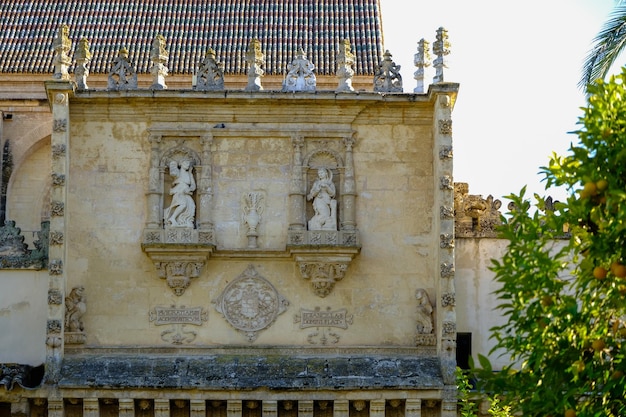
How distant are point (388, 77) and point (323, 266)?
326cm

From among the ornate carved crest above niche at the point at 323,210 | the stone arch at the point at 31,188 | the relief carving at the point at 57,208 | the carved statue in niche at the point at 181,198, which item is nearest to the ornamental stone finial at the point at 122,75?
the carved statue in niche at the point at 181,198

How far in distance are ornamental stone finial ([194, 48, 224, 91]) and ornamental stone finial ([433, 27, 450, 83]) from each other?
11.2ft

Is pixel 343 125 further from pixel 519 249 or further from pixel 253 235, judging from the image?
pixel 519 249

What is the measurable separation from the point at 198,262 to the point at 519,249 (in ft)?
32.9

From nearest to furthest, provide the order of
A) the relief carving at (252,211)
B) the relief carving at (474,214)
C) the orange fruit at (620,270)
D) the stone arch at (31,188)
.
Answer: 1. the orange fruit at (620,270)
2. the relief carving at (252,211)
3. the relief carving at (474,214)
4. the stone arch at (31,188)

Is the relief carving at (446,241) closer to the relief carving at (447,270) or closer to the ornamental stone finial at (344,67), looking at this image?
the relief carving at (447,270)

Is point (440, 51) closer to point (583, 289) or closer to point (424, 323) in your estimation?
point (424, 323)

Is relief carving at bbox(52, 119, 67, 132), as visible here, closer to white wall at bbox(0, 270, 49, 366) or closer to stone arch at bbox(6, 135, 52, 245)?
white wall at bbox(0, 270, 49, 366)

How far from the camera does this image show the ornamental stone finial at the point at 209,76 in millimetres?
22219

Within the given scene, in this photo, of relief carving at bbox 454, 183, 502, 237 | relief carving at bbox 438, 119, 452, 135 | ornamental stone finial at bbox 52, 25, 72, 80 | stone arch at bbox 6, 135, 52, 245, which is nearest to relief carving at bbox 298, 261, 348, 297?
relief carving at bbox 454, 183, 502, 237

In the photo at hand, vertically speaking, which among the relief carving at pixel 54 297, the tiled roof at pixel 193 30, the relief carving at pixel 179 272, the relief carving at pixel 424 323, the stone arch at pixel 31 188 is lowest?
the relief carving at pixel 424 323

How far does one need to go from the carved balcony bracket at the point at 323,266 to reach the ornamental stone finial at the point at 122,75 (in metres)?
3.80

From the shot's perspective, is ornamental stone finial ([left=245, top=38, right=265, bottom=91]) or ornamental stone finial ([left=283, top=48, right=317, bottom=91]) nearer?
ornamental stone finial ([left=245, top=38, right=265, bottom=91])

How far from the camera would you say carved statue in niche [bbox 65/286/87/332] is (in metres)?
21.7
